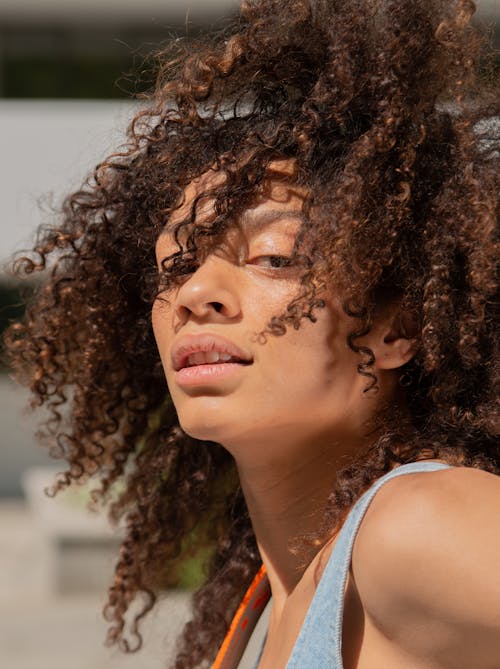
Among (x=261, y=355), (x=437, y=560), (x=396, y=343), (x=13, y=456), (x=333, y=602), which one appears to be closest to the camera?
→ (x=437, y=560)

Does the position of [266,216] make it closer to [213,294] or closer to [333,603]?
[213,294]

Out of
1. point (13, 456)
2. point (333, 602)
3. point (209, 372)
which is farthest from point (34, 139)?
point (333, 602)

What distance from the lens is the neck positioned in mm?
2150

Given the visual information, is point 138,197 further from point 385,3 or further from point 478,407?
point 478,407

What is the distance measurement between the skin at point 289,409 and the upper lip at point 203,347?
0.01 metres

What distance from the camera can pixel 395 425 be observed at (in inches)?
84.0

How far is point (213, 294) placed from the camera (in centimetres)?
203

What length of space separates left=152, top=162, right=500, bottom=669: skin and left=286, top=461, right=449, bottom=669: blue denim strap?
2 centimetres

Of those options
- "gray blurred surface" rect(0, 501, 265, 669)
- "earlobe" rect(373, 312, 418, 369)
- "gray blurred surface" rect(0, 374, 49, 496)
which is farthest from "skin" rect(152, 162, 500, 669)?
"gray blurred surface" rect(0, 374, 49, 496)

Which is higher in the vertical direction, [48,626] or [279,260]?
[279,260]

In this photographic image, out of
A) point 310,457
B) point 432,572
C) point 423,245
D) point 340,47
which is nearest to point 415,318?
point 423,245

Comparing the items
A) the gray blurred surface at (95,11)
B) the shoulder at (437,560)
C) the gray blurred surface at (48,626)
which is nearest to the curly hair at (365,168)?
the shoulder at (437,560)

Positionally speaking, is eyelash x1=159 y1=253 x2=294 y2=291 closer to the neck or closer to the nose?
the nose

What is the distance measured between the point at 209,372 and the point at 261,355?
0.32 ft
